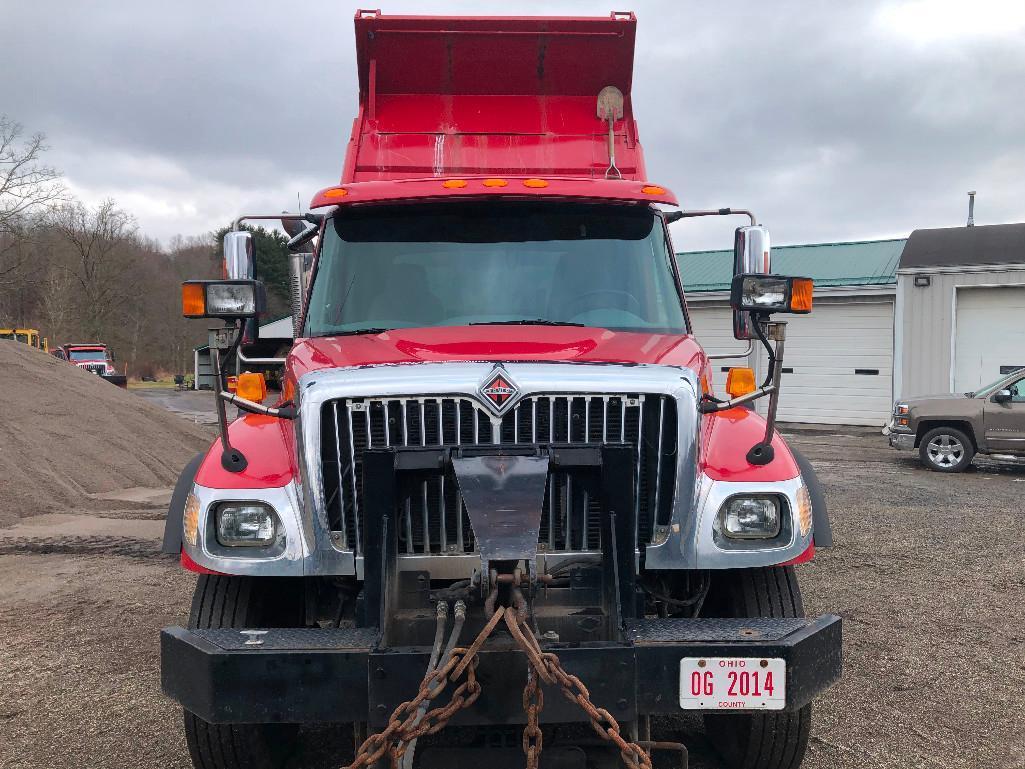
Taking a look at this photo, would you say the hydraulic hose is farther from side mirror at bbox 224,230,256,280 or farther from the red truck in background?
the red truck in background

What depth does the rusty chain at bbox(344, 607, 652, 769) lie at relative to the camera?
2559mm

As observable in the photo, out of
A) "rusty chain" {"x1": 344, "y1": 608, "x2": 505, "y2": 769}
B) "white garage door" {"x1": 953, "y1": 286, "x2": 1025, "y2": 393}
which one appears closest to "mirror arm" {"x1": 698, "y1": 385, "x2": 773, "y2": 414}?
"rusty chain" {"x1": 344, "y1": 608, "x2": 505, "y2": 769}

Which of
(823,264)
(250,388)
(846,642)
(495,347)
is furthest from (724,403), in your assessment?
(823,264)

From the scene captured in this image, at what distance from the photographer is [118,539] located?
29.2ft

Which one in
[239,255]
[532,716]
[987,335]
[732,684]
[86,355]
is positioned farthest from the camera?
[86,355]

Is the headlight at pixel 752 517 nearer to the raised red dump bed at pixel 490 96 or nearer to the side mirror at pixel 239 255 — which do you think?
the side mirror at pixel 239 255

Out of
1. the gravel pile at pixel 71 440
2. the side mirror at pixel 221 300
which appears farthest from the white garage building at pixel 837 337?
the side mirror at pixel 221 300

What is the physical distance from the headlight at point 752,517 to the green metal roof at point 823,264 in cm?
2071

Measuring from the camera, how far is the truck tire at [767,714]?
11.9ft

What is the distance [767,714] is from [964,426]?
13.0m

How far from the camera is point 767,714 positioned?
11.8ft

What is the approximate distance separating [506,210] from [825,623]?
2.45m

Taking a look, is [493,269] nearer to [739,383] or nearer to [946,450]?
[739,383]

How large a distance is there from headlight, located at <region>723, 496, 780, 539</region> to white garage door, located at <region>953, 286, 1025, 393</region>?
20395 millimetres
